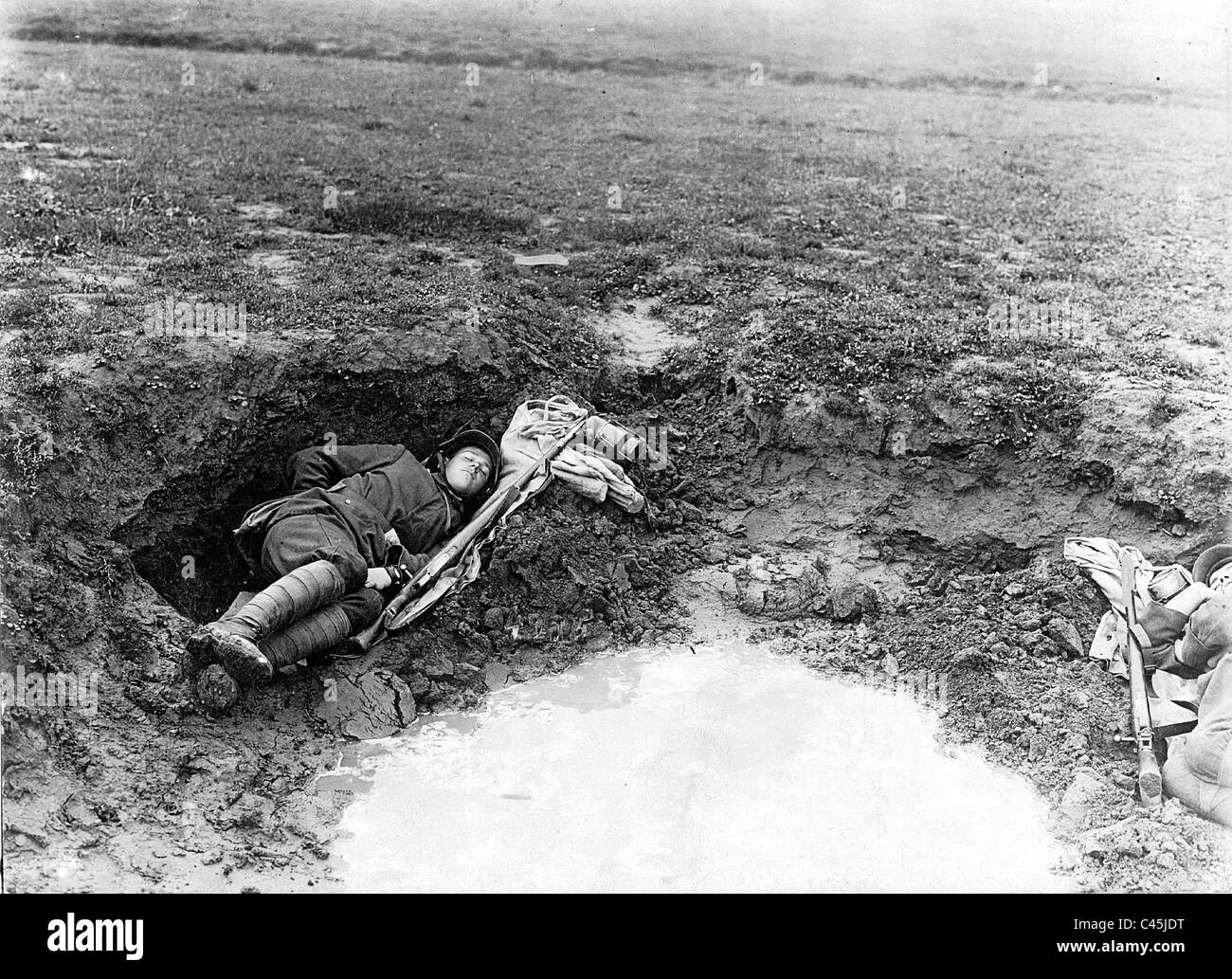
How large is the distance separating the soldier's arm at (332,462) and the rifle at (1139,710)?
14.6ft

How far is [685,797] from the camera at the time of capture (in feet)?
18.4

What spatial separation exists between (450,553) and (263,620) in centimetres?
138

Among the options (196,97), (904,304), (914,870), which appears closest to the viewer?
(914,870)

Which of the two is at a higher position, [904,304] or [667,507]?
[904,304]

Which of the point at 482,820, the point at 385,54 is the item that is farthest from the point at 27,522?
the point at 385,54

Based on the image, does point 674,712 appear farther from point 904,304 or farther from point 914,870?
point 904,304

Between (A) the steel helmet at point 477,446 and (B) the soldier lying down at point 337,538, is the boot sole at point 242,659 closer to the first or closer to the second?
(B) the soldier lying down at point 337,538

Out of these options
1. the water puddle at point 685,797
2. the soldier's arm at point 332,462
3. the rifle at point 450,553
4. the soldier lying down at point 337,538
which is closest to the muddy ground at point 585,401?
the rifle at point 450,553

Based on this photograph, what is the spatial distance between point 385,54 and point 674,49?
380 cm

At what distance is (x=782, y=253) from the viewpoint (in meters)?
10.8

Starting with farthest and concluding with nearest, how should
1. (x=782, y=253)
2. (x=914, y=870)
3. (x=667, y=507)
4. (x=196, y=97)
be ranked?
1. (x=196, y=97)
2. (x=782, y=253)
3. (x=667, y=507)
4. (x=914, y=870)

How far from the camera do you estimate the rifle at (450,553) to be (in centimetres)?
638

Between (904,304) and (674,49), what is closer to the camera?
(904,304)

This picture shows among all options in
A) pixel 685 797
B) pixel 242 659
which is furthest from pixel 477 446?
pixel 685 797
